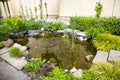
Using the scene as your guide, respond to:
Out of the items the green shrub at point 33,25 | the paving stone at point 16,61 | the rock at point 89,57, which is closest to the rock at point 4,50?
the paving stone at point 16,61

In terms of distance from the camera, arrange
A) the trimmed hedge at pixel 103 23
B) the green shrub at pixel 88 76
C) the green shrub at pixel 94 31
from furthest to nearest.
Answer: the trimmed hedge at pixel 103 23, the green shrub at pixel 94 31, the green shrub at pixel 88 76

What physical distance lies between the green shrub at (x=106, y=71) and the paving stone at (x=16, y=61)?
231 centimetres

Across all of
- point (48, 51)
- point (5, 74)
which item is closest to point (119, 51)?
point (48, 51)

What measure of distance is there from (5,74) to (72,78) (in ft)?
6.55

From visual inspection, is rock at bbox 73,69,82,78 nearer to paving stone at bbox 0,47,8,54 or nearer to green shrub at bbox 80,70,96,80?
green shrub at bbox 80,70,96,80

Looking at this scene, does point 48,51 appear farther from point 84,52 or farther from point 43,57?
point 84,52

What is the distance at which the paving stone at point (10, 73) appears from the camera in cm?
437

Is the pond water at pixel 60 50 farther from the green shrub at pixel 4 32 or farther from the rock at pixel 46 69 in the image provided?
the green shrub at pixel 4 32

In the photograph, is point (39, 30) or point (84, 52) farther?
point (39, 30)

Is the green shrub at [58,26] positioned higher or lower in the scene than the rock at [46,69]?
higher

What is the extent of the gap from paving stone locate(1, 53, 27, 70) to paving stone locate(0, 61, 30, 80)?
166 millimetres

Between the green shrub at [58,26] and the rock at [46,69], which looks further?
the green shrub at [58,26]

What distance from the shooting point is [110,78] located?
3723 millimetres

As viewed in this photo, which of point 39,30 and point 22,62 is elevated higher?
point 39,30
